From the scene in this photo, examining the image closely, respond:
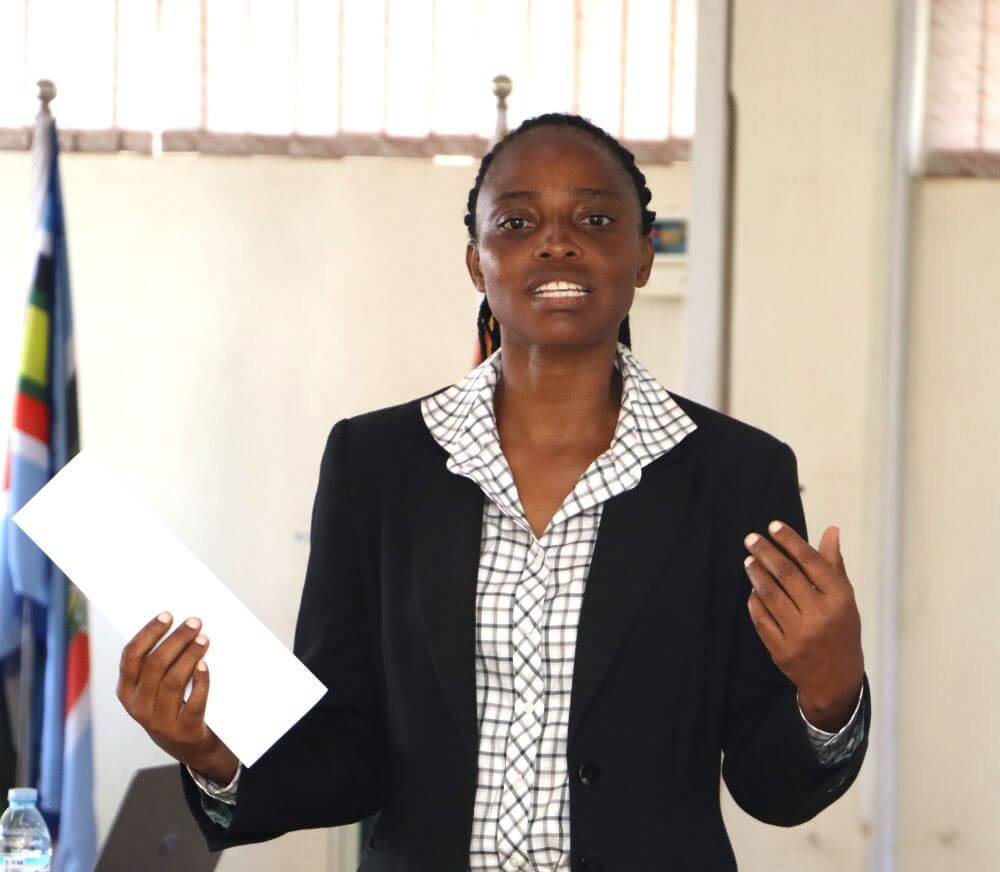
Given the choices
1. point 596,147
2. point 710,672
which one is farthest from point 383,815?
point 596,147

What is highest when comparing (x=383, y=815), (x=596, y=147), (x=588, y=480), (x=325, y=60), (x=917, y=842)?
(x=325, y=60)

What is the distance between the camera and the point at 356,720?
152 centimetres

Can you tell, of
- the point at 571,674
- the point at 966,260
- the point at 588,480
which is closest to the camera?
the point at 571,674

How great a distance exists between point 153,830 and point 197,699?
94cm

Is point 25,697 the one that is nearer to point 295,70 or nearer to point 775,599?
point 295,70

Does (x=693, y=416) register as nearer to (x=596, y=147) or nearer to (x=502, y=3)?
(x=596, y=147)

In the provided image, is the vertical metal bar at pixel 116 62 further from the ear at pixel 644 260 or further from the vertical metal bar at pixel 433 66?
the ear at pixel 644 260

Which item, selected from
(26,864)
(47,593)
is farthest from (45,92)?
(26,864)

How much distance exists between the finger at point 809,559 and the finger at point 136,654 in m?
0.57

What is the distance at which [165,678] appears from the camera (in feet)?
4.23

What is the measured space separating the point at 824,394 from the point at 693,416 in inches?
81.3

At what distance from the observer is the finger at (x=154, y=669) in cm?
129

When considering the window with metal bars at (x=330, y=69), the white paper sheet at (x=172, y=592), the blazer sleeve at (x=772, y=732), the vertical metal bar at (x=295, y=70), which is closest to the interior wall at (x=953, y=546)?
the window with metal bars at (x=330, y=69)

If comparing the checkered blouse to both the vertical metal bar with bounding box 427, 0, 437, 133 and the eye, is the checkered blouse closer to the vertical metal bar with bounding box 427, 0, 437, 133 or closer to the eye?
the eye
